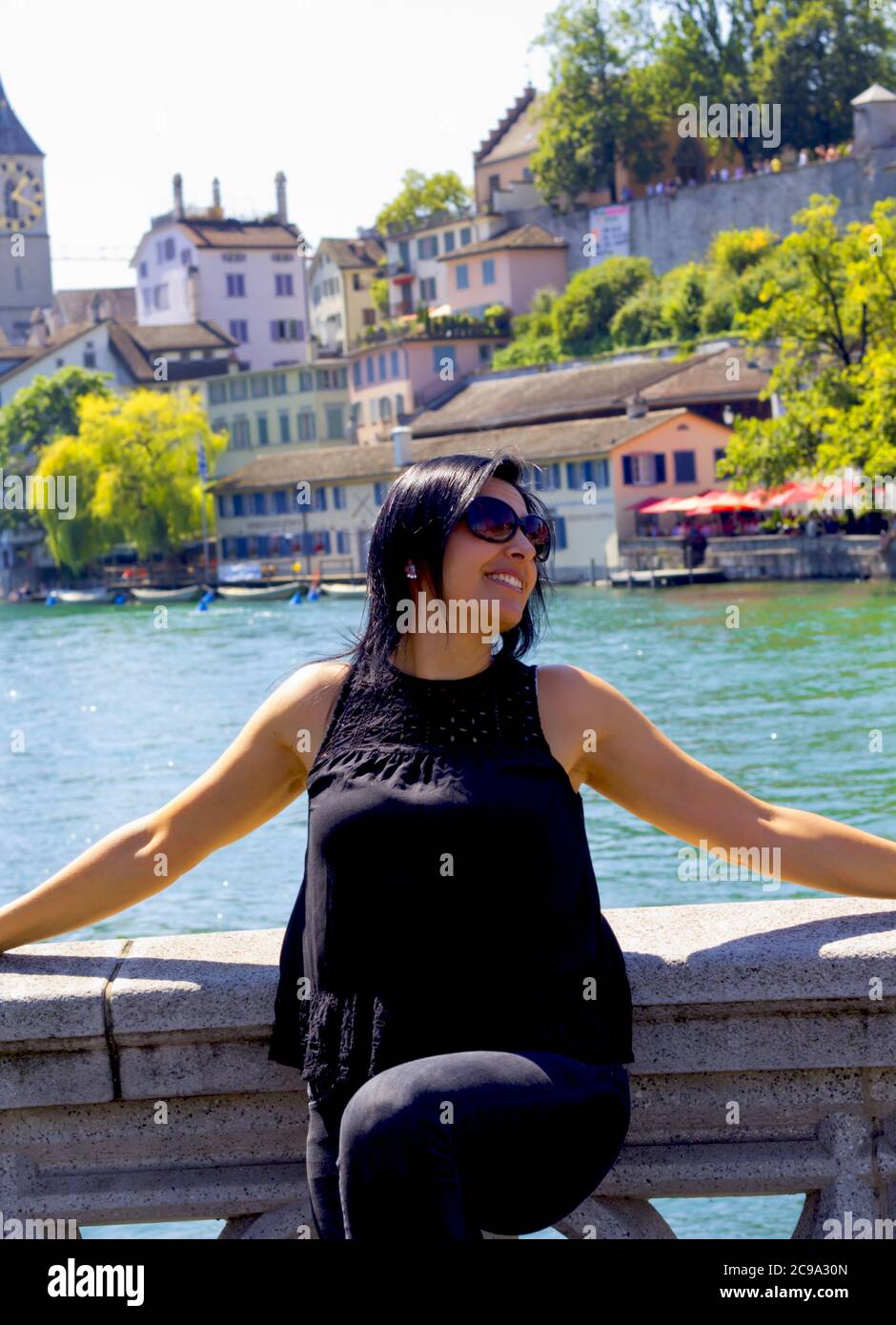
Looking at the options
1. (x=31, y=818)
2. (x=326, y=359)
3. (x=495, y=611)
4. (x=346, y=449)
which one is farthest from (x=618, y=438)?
(x=495, y=611)

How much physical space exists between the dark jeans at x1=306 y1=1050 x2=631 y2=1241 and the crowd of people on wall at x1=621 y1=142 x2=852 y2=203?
200 feet

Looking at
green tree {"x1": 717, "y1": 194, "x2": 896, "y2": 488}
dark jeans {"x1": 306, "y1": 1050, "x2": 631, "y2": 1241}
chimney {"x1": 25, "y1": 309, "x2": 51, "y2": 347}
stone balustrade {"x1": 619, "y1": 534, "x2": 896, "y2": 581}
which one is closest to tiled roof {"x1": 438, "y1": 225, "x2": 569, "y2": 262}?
stone balustrade {"x1": 619, "y1": 534, "x2": 896, "y2": 581}

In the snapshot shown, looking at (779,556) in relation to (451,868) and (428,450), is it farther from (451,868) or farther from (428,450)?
(451,868)

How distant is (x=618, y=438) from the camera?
5331cm

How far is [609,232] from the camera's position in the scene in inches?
2714

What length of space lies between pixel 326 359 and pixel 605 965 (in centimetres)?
7540

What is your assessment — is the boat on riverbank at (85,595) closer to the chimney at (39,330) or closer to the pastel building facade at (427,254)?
the pastel building facade at (427,254)

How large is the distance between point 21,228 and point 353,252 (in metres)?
35.2

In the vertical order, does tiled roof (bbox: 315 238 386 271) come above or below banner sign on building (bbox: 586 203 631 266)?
above

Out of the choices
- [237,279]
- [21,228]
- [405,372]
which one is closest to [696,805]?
[405,372]

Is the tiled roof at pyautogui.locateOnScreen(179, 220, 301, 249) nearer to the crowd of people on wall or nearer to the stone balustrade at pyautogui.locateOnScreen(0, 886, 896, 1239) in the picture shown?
the crowd of people on wall

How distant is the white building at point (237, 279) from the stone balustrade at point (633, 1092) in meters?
83.8

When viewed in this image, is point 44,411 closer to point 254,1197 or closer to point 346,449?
point 346,449

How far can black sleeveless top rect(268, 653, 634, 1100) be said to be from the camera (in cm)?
237
